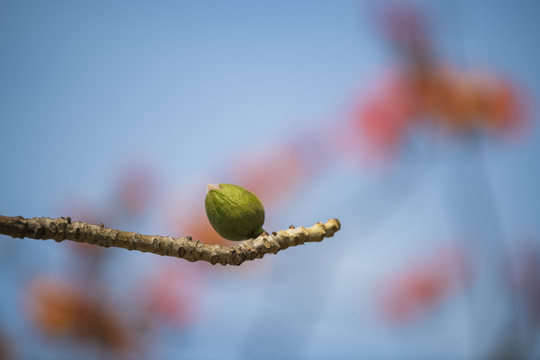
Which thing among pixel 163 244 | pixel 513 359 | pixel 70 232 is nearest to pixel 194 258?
pixel 163 244

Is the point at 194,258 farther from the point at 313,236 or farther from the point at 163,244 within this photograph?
the point at 313,236

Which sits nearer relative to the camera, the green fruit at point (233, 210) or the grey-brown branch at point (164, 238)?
the grey-brown branch at point (164, 238)

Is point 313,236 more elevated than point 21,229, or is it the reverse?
point 313,236

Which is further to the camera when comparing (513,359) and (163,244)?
(513,359)

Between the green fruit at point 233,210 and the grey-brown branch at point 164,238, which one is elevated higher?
the green fruit at point 233,210
